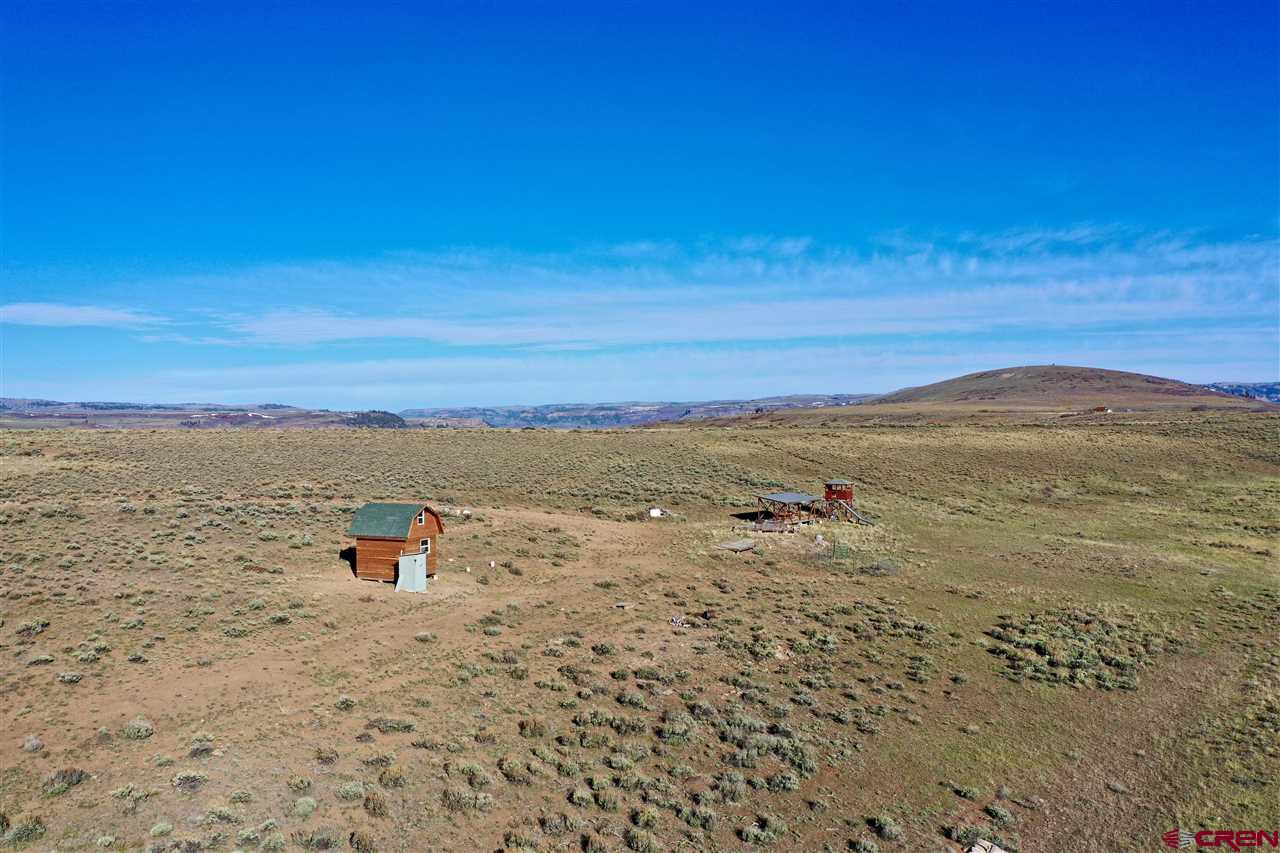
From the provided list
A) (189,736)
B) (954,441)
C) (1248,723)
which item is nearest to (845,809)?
(1248,723)

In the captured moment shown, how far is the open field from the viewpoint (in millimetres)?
11969

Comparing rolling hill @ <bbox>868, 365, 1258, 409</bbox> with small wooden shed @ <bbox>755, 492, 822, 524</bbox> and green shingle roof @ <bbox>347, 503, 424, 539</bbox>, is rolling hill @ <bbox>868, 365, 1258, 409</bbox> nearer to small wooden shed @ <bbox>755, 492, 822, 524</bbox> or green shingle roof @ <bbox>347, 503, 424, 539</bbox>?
small wooden shed @ <bbox>755, 492, 822, 524</bbox>

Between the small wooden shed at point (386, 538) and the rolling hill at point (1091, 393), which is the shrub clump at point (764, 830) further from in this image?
the rolling hill at point (1091, 393)

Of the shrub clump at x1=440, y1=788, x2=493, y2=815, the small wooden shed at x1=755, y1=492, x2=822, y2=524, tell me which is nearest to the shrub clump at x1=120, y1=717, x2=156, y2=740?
the shrub clump at x1=440, y1=788, x2=493, y2=815

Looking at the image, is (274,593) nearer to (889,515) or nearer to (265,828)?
(265,828)

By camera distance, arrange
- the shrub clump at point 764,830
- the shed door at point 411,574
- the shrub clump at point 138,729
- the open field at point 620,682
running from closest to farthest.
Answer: the shrub clump at point 764,830
the open field at point 620,682
the shrub clump at point 138,729
the shed door at point 411,574

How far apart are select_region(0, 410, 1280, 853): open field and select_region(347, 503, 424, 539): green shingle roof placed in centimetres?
204

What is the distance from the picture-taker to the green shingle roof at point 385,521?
24672 millimetres

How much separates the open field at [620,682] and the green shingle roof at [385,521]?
2.04 metres

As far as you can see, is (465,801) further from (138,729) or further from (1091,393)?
(1091,393)

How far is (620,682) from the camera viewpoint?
17922mm

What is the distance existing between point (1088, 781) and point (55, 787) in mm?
20225

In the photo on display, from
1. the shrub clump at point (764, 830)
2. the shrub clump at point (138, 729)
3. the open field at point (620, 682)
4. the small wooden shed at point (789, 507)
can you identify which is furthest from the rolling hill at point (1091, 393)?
the shrub clump at point (138, 729)

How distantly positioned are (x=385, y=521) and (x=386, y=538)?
2.65ft
